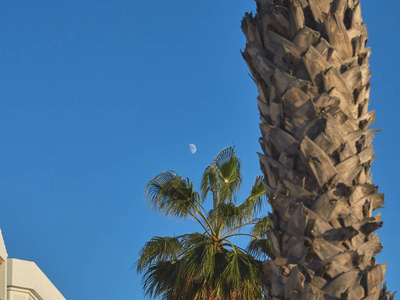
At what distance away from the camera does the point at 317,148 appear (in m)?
3.55

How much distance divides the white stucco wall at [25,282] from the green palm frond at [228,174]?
22.1 feet

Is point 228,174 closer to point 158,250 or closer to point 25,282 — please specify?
point 158,250

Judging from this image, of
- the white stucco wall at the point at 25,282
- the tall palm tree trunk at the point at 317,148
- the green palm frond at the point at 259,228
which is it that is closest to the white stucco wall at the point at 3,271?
the white stucco wall at the point at 25,282

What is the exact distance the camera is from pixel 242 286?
12.3m

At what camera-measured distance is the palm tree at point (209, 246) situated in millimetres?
12445

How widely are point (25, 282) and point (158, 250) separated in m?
5.38

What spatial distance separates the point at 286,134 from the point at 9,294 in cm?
1500

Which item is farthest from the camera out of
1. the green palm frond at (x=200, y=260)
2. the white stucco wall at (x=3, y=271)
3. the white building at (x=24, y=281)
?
the white building at (x=24, y=281)

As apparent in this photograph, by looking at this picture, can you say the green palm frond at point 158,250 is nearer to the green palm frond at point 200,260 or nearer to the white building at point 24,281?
the green palm frond at point 200,260

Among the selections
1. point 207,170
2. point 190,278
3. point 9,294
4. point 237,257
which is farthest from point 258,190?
point 9,294

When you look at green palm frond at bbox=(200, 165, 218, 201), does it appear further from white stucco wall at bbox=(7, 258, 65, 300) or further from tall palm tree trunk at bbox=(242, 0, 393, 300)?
tall palm tree trunk at bbox=(242, 0, 393, 300)

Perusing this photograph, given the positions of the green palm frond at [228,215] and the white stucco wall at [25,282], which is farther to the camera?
the white stucco wall at [25,282]

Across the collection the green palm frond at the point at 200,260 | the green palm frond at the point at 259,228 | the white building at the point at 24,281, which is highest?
the white building at the point at 24,281

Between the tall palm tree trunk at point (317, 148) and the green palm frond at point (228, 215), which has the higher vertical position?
the green palm frond at point (228, 215)
